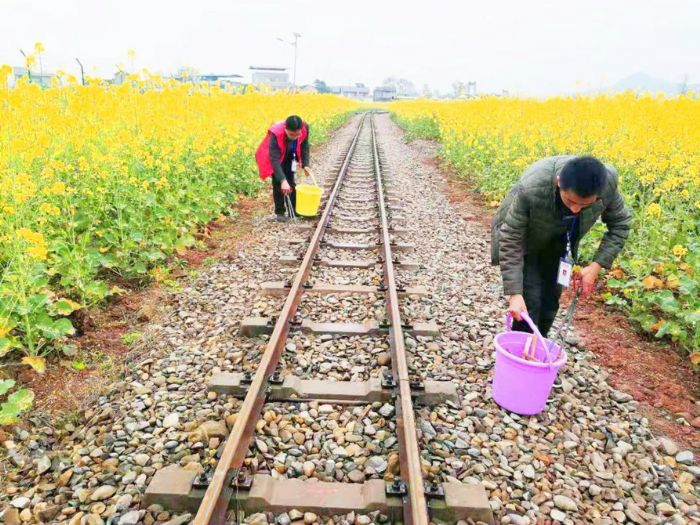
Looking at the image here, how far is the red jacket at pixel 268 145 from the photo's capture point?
7071 mm

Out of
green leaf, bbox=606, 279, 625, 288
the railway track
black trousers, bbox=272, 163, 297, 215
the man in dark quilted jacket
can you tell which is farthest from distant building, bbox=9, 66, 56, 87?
green leaf, bbox=606, 279, 625, 288

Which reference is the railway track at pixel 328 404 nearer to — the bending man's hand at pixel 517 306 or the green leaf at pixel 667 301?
the bending man's hand at pixel 517 306

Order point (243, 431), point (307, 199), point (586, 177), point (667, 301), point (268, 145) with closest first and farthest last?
point (586, 177), point (243, 431), point (667, 301), point (307, 199), point (268, 145)

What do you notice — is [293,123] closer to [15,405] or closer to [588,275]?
[588,275]

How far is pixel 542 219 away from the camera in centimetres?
304

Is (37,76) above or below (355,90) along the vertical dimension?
below

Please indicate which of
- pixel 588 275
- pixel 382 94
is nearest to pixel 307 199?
pixel 588 275

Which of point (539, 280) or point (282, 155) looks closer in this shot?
point (539, 280)

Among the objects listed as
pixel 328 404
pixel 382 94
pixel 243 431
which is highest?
pixel 382 94

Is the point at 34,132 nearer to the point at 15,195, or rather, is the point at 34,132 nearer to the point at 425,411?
the point at 15,195

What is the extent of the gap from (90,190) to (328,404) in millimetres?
3383

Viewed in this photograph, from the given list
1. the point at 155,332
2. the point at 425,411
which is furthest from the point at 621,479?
the point at 155,332

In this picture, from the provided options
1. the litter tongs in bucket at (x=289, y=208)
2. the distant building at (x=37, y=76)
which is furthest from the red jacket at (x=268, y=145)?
the distant building at (x=37, y=76)

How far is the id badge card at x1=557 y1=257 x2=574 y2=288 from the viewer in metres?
3.14
